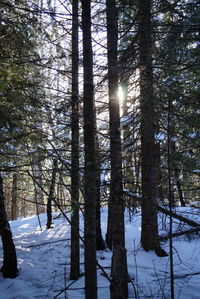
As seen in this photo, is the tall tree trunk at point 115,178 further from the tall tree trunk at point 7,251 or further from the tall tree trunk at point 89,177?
the tall tree trunk at point 7,251

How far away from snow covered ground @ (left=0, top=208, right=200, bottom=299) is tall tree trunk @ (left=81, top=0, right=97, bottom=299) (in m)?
0.62

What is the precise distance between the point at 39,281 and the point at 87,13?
6.16 metres

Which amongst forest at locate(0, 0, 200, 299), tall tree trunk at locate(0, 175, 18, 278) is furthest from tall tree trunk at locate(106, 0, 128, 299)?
tall tree trunk at locate(0, 175, 18, 278)

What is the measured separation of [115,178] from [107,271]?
3.57 meters

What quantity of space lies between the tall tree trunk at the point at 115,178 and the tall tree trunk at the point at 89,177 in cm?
106

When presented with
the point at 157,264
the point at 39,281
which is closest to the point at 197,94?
the point at 157,264

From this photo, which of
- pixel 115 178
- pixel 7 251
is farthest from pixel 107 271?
pixel 115 178

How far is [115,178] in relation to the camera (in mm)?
5059

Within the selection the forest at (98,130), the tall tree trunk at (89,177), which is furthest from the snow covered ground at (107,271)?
the tall tree trunk at (89,177)

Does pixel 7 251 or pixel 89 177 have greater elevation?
pixel 89 177

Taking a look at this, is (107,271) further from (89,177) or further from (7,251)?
(89,177)

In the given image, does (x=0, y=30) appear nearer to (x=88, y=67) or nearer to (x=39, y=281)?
(x=88, y=67)

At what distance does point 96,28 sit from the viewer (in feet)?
21.1

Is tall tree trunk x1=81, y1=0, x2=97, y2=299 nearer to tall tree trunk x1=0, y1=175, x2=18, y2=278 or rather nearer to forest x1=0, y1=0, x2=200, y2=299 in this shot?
forest x1=0, y1=0, x2=200, y2=299
